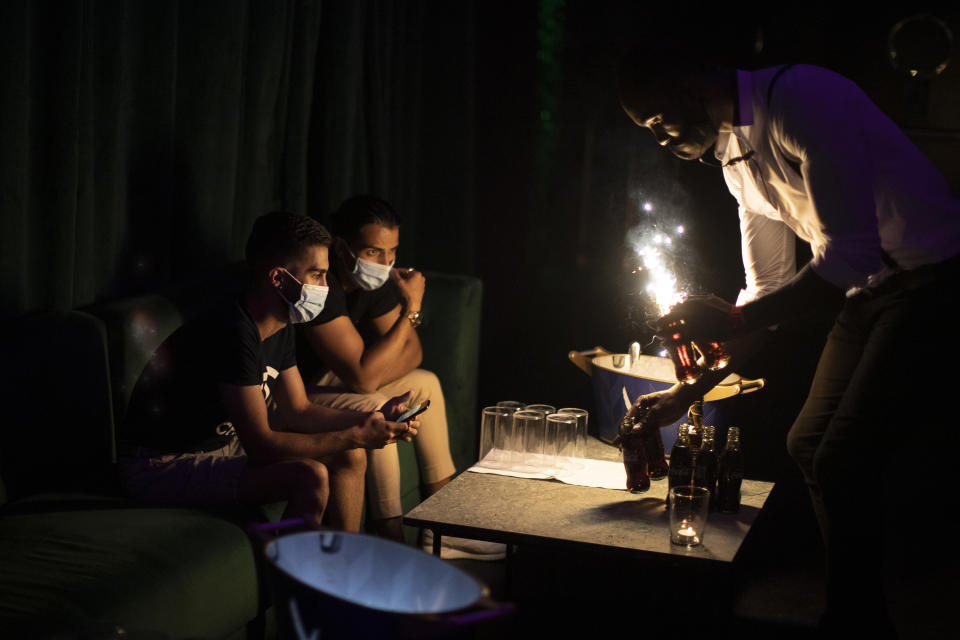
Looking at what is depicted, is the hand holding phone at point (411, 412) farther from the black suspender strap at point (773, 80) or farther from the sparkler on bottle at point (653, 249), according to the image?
the sparkler on bottle at point (653, 249)

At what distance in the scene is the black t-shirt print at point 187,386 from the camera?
7.53 ft

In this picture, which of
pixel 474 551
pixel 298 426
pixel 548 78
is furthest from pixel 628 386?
pixel 548 78

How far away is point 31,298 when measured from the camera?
255cm

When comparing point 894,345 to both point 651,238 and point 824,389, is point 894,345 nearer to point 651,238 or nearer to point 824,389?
point 824,389

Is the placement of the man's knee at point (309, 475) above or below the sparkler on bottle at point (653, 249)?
below

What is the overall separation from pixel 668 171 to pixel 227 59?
2103 mm

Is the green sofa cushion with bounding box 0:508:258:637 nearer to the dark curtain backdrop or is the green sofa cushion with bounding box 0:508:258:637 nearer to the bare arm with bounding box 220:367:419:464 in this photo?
the bare arm with bounding box 220:367:419:464

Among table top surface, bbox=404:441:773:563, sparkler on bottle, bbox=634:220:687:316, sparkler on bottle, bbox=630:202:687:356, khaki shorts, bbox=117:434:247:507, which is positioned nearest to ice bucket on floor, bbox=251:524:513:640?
table top surface, bbox=404:441:773:563

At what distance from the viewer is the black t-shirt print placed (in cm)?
229

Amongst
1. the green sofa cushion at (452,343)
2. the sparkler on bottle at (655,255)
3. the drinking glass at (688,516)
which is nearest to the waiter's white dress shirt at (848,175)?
the drinking glass at (688,516)

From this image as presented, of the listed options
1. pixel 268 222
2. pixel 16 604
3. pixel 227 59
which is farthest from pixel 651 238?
pixel 16 604

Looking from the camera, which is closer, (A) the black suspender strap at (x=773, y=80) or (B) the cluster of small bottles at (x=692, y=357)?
(A) the black suspender strap at (x=773, y=80)

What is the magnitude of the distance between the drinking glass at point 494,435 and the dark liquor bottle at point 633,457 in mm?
329

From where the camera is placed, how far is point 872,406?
74.5 inches
